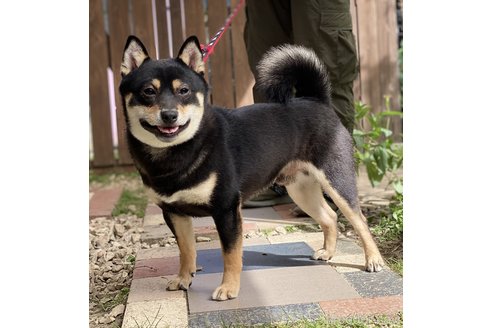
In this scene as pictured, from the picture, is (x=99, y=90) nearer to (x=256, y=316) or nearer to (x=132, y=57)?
(x=132, y=57)

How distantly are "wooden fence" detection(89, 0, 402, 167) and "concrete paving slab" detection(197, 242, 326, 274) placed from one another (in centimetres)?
Result: 216

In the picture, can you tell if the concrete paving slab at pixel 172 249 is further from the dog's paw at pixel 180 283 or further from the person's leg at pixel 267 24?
the person's leg at pixel 267 24

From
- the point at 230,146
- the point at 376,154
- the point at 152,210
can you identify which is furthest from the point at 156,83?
the point at 152,210

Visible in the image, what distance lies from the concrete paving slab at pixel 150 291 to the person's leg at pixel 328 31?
140cm

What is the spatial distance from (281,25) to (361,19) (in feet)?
6.67

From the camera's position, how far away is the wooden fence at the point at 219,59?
194 inches

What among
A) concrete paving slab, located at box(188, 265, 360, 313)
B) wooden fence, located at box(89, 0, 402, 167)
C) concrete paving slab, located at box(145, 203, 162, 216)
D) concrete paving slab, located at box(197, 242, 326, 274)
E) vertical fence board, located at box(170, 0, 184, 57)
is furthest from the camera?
wooden fence, located at box(89, 0, 402, 167)

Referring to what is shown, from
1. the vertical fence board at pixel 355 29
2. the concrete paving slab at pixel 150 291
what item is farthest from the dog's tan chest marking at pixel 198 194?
the vertical fence board at pixel 355 29

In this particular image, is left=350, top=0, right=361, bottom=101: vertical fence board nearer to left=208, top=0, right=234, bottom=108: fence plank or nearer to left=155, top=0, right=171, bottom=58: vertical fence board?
left=208, top=0, right=234, bottom=108: fence plank

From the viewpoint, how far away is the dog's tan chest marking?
2.20 meters

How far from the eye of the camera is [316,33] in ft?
9.78

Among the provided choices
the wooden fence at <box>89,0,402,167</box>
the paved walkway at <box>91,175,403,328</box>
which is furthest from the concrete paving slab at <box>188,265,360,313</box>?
the wooden fence at <box>89,0,402,167</box>

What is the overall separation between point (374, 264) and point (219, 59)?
2.93 metres
